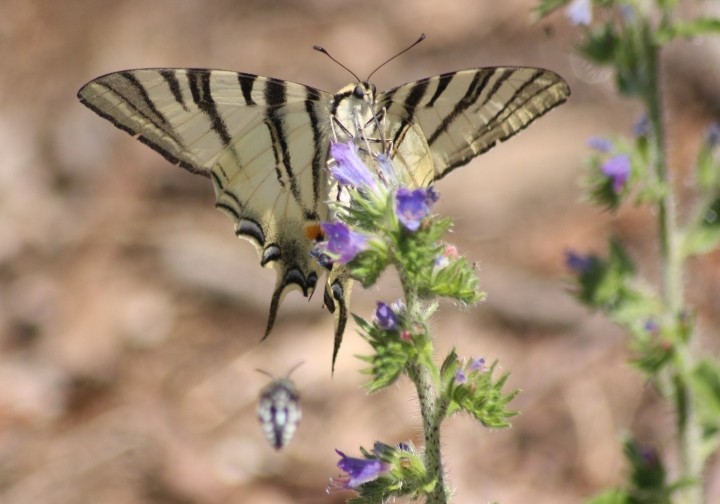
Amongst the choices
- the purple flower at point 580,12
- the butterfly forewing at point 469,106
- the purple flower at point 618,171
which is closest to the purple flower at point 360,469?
the butterfly forewing at point 469,106

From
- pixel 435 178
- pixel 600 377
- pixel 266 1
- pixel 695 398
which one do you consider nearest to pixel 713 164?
pixel 695 398

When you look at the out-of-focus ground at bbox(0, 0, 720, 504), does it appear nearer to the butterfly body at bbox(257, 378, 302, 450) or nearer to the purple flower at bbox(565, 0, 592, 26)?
the purple flower at bbox(565, 0, 592, 26)

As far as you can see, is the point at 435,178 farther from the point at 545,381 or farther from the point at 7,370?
the point at 7,370

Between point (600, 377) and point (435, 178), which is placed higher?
point (600, 377)

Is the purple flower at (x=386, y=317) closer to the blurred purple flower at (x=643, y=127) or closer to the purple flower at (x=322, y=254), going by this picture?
the purple flower at (x=322, y=254)

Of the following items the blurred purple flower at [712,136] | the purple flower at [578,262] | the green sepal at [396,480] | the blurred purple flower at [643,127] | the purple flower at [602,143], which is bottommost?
the green sepal at [396,480]

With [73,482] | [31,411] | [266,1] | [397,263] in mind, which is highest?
[266,1]

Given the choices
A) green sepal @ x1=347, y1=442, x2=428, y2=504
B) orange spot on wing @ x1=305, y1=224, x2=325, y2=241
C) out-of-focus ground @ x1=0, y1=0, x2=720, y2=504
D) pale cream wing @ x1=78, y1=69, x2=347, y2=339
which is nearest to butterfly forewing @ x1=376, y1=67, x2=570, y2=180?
pale cream wing @ x1=78, y1=69, x2=347, y2=339
